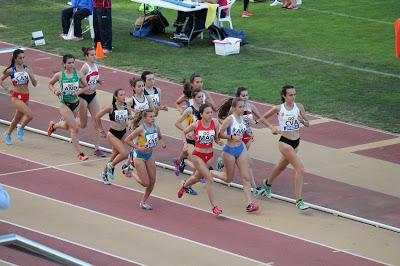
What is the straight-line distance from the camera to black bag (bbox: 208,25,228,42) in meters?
25.1

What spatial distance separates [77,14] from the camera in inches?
1011

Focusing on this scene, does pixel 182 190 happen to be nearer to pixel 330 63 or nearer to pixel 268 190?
pixel 268 190

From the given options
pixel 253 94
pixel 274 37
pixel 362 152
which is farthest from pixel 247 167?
pixel 274 37

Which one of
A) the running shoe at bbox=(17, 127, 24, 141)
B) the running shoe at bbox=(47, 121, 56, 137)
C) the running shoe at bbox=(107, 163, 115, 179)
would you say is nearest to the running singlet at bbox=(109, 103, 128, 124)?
the running shoe at bbox=(107, 163, 115, 179)

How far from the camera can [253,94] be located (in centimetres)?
2108

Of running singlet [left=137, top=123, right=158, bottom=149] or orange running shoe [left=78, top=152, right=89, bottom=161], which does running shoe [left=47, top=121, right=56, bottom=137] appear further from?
running singlet [left=137, top=123, right=158, bottom=149]

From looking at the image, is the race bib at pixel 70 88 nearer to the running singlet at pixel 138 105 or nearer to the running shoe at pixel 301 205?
the running singlet at pixel 138 105

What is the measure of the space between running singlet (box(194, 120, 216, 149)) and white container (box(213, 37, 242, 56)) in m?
9.66

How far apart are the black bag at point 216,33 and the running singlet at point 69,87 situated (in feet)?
28.1

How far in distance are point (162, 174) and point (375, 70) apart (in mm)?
8311

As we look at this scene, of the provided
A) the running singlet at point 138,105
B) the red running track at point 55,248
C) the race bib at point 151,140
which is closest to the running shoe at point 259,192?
the race bib at point 151,140

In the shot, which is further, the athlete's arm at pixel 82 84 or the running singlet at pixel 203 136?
the athlete's arm at pixel 82 84

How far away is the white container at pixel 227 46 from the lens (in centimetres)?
2428

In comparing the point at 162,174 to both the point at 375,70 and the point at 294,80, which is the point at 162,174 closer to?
the point at 294,80
